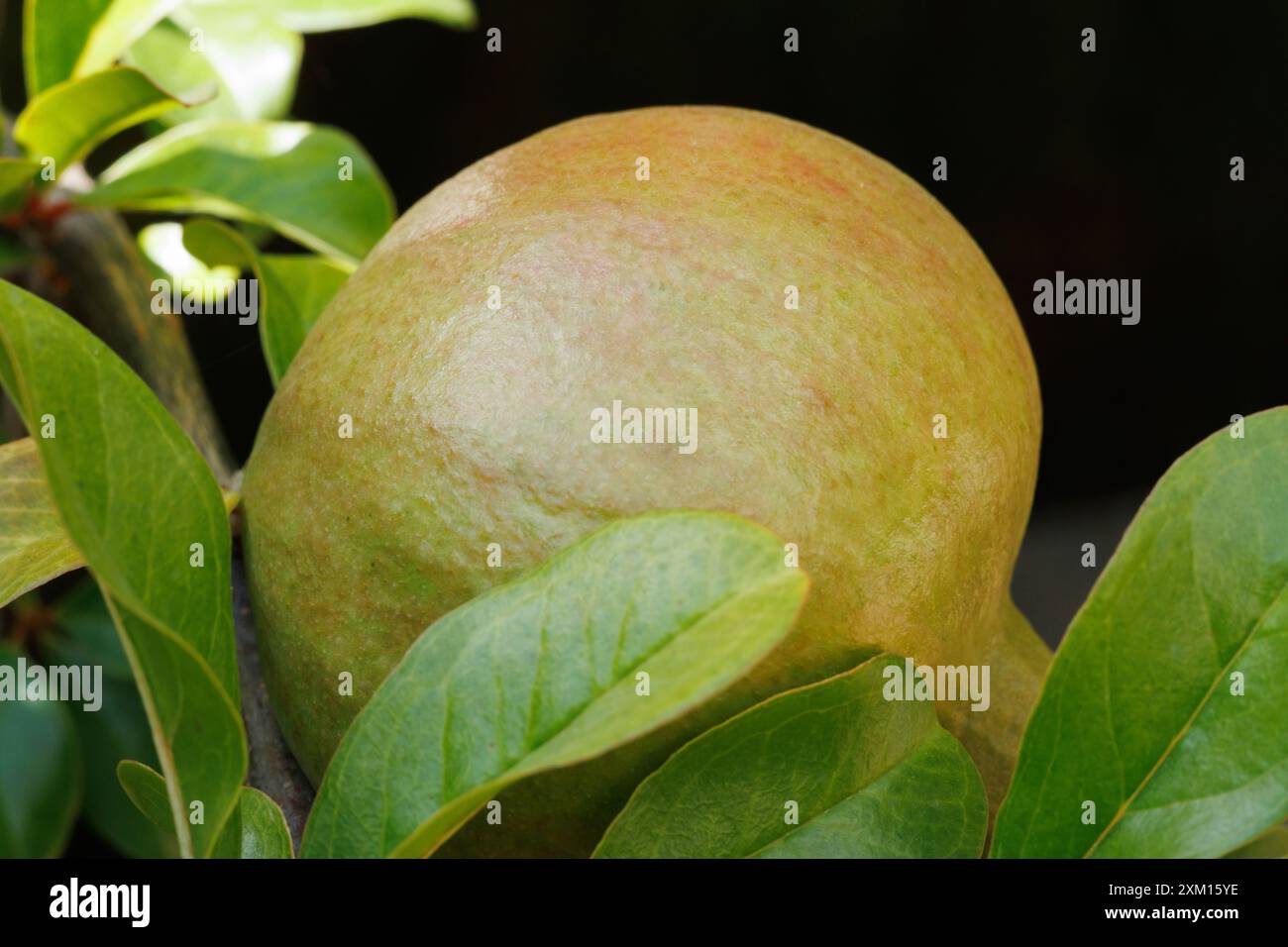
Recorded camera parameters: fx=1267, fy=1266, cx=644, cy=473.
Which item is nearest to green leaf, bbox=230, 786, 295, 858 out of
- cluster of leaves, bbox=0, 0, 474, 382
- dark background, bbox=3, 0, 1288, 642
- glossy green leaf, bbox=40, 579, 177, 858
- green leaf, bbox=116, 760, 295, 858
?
green leaf, bbox=116, 760, 295, 858

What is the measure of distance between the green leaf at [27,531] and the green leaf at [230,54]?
37 cm

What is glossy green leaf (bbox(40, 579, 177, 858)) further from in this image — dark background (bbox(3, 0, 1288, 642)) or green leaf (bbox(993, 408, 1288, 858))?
green leaf (bbox(993, 408, 1288, 858))

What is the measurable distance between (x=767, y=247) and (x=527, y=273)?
8cm

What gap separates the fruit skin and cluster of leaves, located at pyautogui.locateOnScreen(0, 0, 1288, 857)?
0.03m

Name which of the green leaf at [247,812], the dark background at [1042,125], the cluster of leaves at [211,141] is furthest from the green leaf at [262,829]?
the dark background at [1042,125]

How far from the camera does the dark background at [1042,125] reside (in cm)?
158

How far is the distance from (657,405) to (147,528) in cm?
16

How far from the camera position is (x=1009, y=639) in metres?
0.51

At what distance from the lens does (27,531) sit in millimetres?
460

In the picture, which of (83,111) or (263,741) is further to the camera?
(83,111)

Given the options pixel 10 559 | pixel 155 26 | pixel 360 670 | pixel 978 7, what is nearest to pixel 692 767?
pixel 360 670
